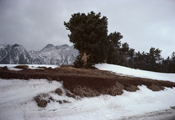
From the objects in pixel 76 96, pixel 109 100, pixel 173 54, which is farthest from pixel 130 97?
pixel 173 54

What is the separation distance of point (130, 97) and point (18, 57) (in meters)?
66.7

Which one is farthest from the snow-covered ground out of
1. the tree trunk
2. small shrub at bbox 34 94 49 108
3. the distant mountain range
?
the distant mountain range

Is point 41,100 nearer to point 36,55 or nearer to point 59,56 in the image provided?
point 36,55

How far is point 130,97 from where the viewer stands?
6578mm

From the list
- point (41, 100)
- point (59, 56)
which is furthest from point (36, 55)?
point (41, 100)

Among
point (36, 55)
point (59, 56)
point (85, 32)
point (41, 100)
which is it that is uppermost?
point (59, 56)

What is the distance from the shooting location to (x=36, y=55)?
95.1m

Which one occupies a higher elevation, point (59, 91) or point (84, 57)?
point (84, 57)

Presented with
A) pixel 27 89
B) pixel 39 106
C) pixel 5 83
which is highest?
pixel 5 83

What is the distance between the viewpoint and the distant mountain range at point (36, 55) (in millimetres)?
52456

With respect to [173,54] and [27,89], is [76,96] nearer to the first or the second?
[27,89]

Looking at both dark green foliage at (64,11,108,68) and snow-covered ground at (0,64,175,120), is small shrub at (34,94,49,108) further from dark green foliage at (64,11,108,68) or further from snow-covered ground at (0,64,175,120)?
dark green foliage at (64,11,108,68)

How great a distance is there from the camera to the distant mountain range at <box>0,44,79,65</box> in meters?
52.5

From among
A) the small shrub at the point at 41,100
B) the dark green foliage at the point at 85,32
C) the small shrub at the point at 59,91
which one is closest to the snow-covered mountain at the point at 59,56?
the dark green foliage at the point at 85,32
